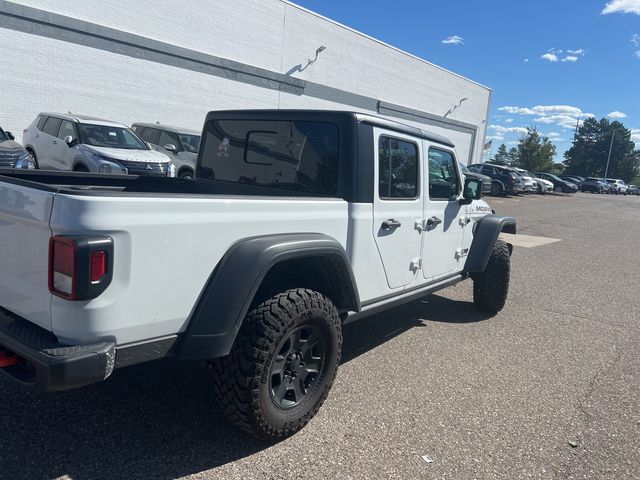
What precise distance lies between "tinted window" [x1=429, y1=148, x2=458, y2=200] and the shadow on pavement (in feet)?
7.94

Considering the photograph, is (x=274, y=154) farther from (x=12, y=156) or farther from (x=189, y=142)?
(x=189, y=142)

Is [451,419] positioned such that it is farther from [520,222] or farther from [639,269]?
[520,222]

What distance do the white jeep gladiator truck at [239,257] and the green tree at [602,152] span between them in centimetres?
9541

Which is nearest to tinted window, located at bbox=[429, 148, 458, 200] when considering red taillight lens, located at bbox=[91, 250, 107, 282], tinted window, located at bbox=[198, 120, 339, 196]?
tinted window, located at bbox=[198, 120, 339, 196]

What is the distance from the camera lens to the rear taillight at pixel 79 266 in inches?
78.1

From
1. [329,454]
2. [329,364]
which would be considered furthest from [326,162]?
[329,454]

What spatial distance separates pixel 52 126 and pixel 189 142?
3477 millimetres

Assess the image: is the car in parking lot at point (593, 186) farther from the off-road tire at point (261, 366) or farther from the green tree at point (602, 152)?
the off-road tire at point (261, 366)

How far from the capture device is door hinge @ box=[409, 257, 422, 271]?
4034 mm

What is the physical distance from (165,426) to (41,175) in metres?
1.94

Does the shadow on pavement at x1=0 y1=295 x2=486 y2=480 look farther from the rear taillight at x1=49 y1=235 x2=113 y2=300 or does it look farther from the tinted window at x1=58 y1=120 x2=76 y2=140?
the tinted window at x1=58 y1=120 x2=76 y2=140

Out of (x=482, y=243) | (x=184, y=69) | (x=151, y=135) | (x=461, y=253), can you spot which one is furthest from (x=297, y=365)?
(x=184, y=69)

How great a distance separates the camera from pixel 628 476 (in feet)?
9.44

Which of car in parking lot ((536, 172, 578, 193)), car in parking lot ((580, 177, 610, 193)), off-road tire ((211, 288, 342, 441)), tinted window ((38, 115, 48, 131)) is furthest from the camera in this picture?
car in parking lot ((580, 177, 610, 193))
